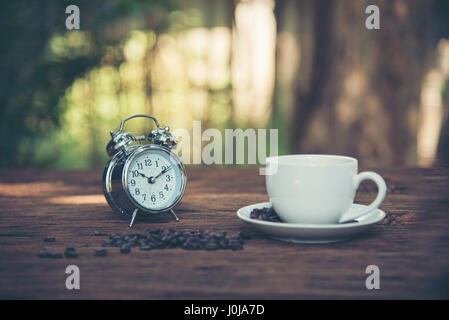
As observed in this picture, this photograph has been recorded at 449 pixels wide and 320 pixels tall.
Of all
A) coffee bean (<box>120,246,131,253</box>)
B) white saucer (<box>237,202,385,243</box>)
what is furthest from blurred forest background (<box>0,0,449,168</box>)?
coffee bean (<box>120,246,131,253</box>)

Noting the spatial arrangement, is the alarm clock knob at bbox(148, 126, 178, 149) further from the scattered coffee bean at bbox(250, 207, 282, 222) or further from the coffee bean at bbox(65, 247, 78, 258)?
the coffee bean at bbox(65, 247, 78, 258)

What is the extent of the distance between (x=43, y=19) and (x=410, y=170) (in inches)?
100

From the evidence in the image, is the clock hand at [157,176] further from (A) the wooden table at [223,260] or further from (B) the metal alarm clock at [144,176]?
(A) the wooden table at [223,260]

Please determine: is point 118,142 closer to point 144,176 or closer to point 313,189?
point 144,176

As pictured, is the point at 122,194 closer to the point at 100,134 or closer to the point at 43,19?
the point at 43,19

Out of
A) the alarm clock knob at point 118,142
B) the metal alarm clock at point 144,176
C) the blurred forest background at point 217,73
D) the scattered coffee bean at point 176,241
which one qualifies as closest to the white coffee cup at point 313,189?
the scattered coffee bean at point 176,241

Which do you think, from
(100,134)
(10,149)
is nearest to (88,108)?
(100,134)

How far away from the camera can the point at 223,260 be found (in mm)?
930

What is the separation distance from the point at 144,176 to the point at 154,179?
3cm

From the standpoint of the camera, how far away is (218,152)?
4898 mm

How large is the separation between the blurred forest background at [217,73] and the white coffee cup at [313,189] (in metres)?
0.95

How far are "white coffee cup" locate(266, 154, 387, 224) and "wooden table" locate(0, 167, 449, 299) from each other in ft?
0.23

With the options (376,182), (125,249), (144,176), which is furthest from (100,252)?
(376,182)

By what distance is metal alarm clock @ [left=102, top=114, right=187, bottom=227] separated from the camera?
49.4 inches
